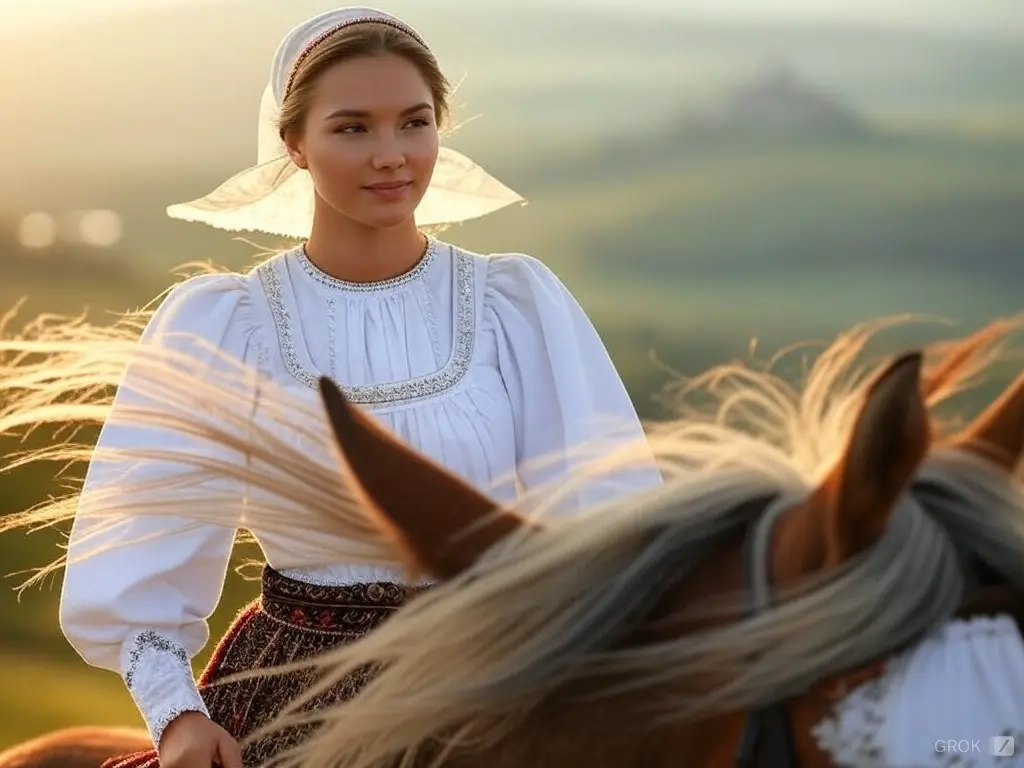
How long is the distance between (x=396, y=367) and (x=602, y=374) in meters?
0.23

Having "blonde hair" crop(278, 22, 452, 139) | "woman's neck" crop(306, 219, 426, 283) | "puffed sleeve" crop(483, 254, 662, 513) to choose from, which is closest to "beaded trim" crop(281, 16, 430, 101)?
"blonde hair" crop(278, 22, 452, 139)

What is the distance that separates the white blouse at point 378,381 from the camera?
4.67ft

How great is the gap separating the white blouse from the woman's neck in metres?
0.01

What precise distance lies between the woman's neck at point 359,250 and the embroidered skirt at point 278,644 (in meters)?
0.33

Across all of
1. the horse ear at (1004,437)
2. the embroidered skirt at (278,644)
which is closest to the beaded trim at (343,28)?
the embroidered skirt at (278,644)

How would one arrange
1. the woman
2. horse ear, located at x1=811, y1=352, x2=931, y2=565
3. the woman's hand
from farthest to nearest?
the woman → the woman's hand → horse ear, located at x1=811, y1=352, x2=931, y2=565

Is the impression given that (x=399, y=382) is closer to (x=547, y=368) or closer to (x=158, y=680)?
(x=547, y=368)

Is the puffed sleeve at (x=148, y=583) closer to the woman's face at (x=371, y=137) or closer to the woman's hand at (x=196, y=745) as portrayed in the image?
the woman's hand at (x=196, y=745)

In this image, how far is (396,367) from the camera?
60.0 inches

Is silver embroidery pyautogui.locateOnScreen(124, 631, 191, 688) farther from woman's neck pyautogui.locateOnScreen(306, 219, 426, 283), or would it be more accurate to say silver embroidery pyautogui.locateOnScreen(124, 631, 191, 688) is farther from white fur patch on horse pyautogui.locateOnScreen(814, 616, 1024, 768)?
white fur patch on horse pyautogui.locateOnScreen(814, 616, 1024, 768)

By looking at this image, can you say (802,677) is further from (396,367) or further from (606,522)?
(396,367)

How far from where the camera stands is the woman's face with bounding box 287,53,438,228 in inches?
58.0

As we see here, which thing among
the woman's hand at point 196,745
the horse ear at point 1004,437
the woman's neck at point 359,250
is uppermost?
the horse ear at point 1004,437

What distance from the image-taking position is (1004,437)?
0.94 metres
